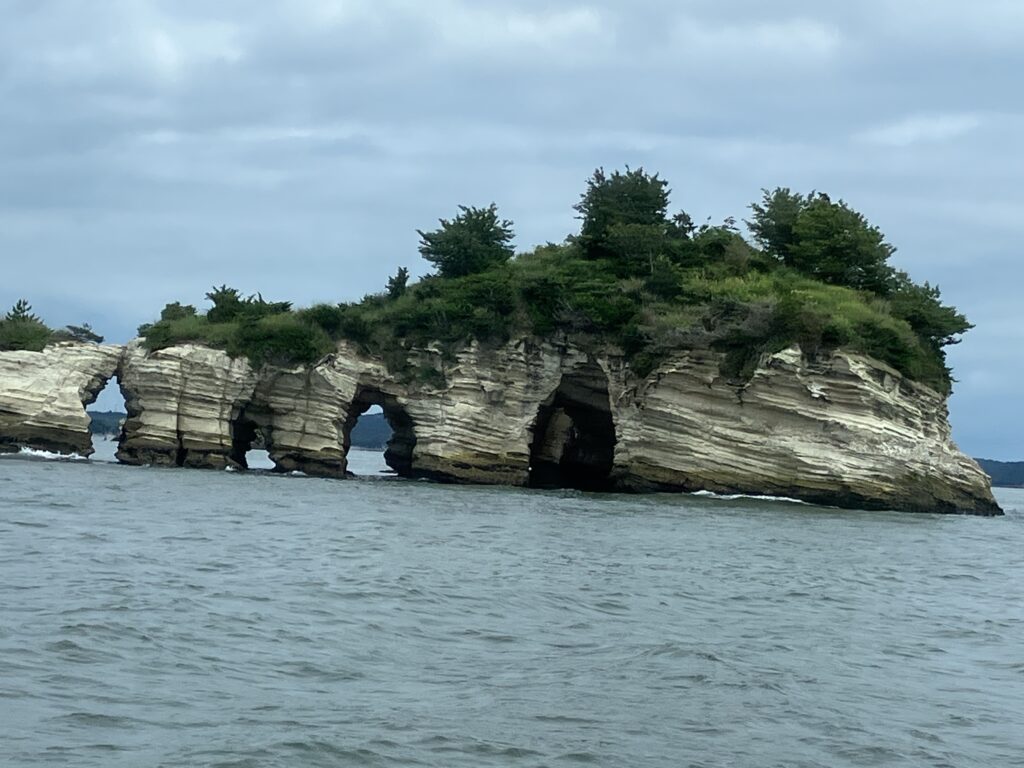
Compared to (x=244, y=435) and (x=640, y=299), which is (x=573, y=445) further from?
(x=244, y=435)

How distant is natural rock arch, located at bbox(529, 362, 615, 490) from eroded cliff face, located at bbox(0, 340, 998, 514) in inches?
13.1

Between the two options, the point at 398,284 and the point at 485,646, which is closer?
the point at 485,646

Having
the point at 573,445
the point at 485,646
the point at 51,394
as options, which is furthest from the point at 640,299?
the point at 485,646

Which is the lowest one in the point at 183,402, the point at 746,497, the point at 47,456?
the point at 47,456

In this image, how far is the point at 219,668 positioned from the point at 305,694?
3.58 ft

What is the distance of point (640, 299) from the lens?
42.0 metres

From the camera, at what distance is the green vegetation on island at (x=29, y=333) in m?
41.9

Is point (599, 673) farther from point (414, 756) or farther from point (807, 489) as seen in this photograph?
point (807, 489)

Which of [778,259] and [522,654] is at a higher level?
[778,259]

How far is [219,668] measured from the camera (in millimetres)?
10977

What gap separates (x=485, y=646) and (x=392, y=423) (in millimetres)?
34885

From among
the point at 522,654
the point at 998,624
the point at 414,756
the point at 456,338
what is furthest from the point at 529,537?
the point at 456,338

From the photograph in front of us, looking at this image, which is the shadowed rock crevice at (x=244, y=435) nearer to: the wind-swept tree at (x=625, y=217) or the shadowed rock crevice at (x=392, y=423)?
the shadowed rock crevice at (x=392, y=423)

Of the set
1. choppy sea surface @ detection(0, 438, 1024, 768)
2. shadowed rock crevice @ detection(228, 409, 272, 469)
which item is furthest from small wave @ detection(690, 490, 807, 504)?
shadowed rock crevice @ detection(228, 409, 272, 469)
